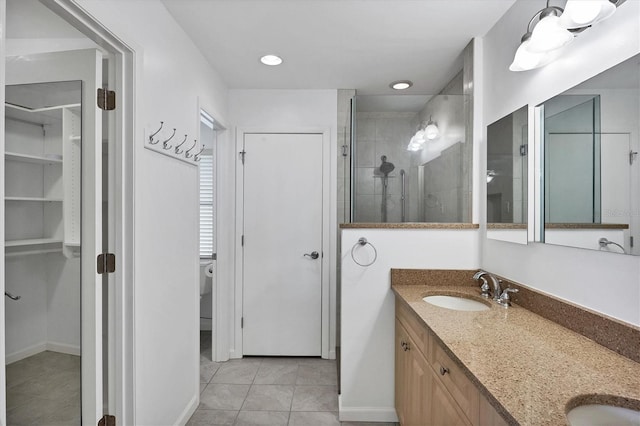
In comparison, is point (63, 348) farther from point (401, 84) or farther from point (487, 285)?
point (401, 84)

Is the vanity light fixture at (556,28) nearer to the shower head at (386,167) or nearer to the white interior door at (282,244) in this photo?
the shower head at (386,167)

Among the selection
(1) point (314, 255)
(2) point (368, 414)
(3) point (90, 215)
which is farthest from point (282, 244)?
(3) point (90, 215)

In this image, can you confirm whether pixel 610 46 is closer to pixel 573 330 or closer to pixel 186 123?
pixel 573 330

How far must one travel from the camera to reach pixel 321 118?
312 cm

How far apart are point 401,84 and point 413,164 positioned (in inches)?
43.3

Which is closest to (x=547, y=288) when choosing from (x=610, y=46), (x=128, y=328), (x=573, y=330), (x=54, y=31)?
(x=573, y=330)

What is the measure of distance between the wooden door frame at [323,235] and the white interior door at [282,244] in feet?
0.13

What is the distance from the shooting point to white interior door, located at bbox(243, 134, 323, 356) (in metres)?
3.11

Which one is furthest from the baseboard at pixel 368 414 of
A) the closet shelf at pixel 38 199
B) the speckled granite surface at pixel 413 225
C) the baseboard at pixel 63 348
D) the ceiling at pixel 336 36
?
the ceiling at pixel 336 36

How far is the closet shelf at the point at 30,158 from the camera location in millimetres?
1278

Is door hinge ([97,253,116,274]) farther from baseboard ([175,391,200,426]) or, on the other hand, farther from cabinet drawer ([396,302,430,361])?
cabinet drawer ([396,302,430,361])

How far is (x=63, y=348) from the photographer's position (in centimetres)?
150

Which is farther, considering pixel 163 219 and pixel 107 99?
pixel 163 219

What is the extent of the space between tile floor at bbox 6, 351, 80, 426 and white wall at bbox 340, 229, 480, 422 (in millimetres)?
1440
